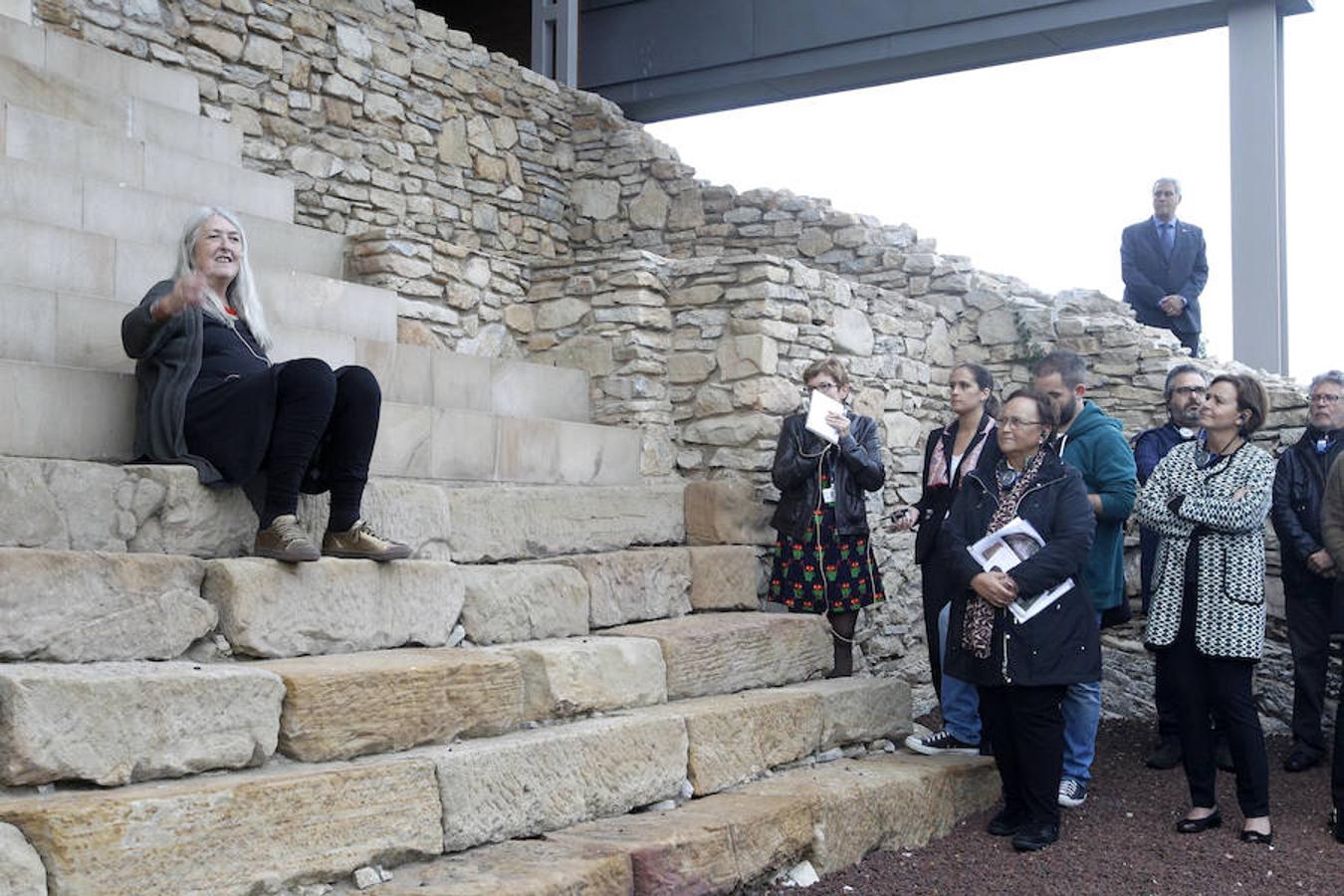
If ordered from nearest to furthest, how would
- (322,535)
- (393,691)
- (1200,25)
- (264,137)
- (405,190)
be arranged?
(393,691)
(322,535)
(264,137)
(405,190)
(1200,25)

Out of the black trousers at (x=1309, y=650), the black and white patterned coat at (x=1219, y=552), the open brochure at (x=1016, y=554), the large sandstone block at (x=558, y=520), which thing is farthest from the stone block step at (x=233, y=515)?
the black trousers at (x=1309, y=650)

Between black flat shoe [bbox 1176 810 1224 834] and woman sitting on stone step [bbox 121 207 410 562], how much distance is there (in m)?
2.88

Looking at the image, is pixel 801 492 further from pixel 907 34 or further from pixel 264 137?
pixel 907 34

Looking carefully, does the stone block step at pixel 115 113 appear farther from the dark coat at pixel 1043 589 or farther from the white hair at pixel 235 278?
the dark coat at pixel 1043 589

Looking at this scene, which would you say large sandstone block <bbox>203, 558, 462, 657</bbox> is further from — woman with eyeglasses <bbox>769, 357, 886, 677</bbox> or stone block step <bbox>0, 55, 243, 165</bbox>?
stone block step <bbox>0, 55, 243, 165</bbox>

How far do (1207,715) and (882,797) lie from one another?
120 centimetres

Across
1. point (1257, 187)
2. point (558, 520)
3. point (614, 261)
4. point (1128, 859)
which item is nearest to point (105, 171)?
point (614, 261)

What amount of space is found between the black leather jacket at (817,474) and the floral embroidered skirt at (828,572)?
0.04 metres

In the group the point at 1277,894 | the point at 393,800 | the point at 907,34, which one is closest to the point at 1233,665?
the point at 1277,894

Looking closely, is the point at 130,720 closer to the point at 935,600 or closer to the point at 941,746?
the point at 935,600

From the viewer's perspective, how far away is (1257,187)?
32.3 feet

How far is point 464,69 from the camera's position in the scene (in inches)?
377

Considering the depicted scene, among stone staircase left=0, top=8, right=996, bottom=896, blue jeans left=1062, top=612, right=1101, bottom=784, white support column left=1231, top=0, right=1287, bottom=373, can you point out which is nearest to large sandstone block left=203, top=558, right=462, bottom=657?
stone staircase left=0, top=8, right=996, bottom=896

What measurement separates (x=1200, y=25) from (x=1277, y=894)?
25.0ft
